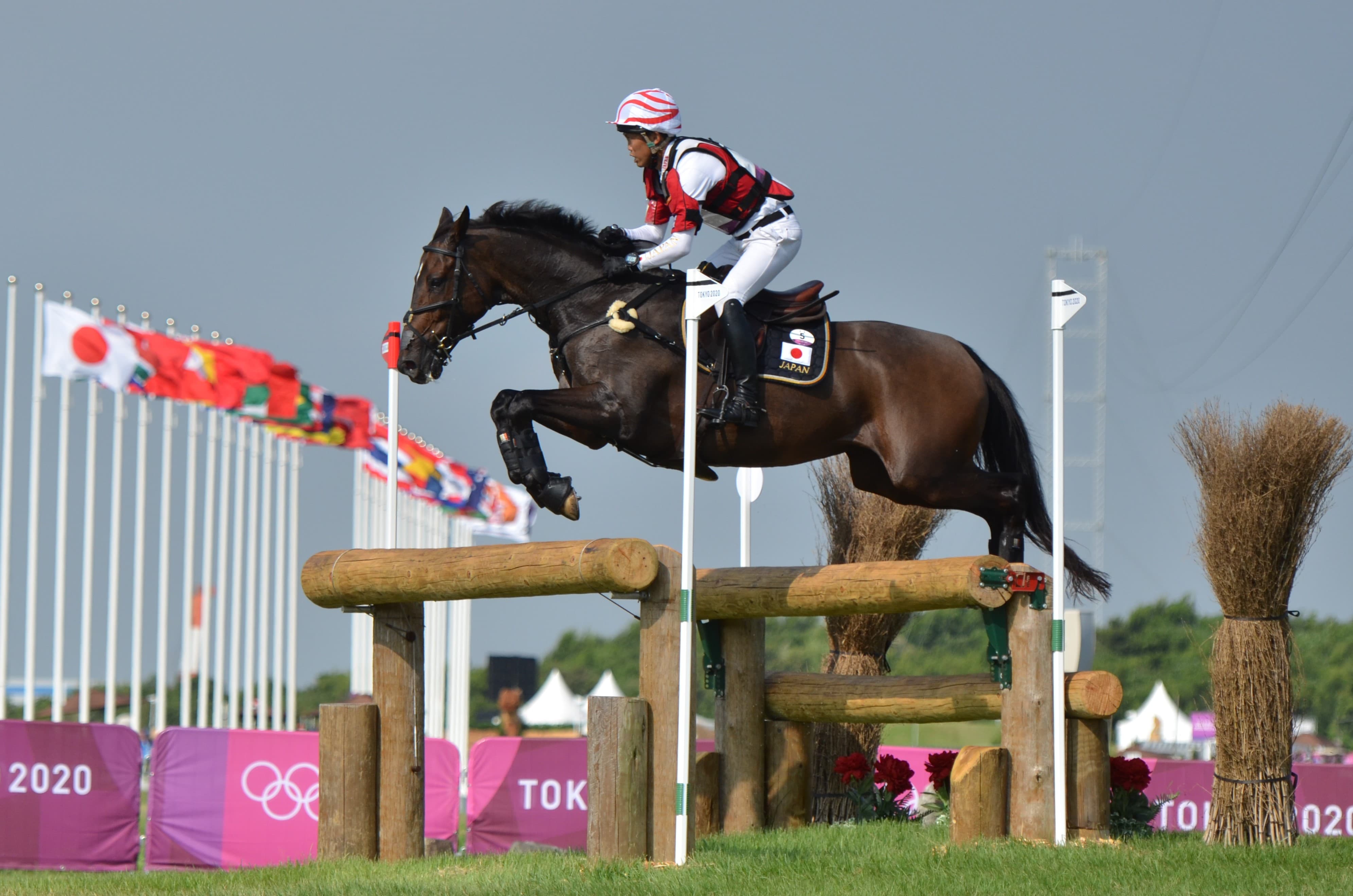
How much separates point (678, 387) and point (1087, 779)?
238 centimetres

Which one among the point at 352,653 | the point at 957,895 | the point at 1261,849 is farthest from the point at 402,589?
the point at 352,653

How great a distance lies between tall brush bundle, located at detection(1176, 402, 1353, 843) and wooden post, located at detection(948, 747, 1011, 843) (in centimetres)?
114

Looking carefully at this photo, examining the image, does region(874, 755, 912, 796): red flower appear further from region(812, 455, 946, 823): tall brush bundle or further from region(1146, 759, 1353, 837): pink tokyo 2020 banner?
region(1146, 759, 1353, 837): pink tokyo 2020 banner

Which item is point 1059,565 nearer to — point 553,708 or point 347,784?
point 347,784

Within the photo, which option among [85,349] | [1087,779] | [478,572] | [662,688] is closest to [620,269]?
[478,572]

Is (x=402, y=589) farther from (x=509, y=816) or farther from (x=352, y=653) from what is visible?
(x=352, y=653)

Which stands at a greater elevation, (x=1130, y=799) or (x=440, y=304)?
(x=440, y=304)

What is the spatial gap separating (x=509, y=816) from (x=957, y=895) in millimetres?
5452

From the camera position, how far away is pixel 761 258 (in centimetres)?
619

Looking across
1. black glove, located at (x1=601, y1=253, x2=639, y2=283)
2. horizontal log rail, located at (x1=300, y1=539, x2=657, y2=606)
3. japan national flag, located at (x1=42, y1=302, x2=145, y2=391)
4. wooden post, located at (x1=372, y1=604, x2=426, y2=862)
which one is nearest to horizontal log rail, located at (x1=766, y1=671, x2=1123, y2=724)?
horizontal log rail, located at (x1=300, y1=539, x2=657, y2=606)

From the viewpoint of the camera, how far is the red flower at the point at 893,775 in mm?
7891

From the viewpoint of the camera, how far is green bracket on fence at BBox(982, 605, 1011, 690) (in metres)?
5.90

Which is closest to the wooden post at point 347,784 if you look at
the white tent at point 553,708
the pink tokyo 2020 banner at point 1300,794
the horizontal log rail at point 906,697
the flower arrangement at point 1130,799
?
the horizontal log rail at point 906,697

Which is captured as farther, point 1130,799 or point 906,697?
point 1130,799
